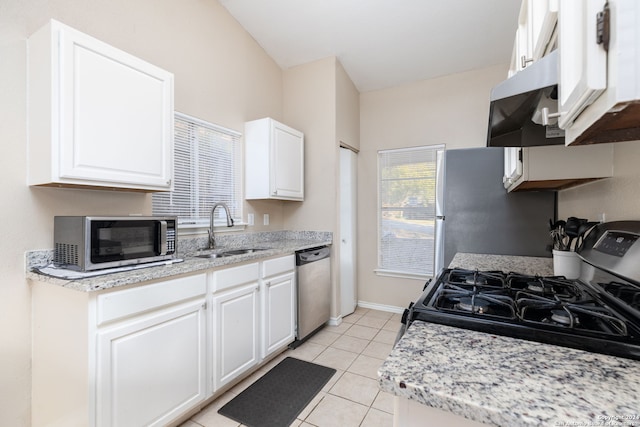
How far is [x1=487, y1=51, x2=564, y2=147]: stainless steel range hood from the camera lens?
0.75 m

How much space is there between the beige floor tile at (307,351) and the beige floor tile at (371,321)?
74 cm

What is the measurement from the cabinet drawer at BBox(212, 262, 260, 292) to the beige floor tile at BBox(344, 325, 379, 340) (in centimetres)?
140

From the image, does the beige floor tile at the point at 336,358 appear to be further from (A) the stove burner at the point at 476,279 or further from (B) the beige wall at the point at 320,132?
(A) the stove burner at the point at 476,279

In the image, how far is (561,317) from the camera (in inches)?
32.4

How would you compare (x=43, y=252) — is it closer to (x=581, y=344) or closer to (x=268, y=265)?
(x=268, y=265)

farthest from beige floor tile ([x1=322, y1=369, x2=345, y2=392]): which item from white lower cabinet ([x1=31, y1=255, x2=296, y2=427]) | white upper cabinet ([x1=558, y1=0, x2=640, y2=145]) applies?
white upper cabinet ([x1=558, y1=0, x2=640, y2=145])

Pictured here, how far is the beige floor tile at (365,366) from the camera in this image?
2.30 metres

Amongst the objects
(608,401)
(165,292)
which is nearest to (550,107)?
(608,401)

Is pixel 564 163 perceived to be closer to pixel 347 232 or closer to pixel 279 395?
pixel 279 395

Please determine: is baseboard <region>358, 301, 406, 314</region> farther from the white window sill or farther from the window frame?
the window frame

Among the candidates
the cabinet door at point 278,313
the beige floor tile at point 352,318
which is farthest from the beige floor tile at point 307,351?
the beige floor tile at point 352,318

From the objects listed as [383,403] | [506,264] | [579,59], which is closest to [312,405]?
[383,403]

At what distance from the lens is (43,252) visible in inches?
62.5

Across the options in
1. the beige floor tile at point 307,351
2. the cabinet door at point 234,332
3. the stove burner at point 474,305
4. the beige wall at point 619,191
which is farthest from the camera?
the beige floor tile at point 307,351
